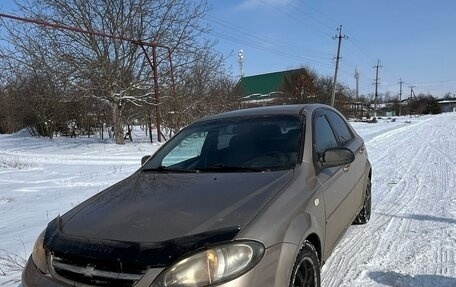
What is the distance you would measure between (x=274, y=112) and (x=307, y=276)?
1.79m

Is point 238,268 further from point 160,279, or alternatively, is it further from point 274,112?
point 274,112

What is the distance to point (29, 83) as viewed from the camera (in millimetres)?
18078

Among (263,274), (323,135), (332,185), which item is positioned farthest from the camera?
Result: (323,135)

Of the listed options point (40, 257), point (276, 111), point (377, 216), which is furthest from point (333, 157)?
point (377, 216)

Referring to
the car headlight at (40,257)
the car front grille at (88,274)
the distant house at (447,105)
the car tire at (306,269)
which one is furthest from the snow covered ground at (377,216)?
the distant house at (447,105)

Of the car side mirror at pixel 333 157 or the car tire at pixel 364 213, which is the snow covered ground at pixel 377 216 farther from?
the car side mirror at pixel 333 157

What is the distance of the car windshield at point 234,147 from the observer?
342cm

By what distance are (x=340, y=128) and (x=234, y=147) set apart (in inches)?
71.0

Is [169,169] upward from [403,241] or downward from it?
upward

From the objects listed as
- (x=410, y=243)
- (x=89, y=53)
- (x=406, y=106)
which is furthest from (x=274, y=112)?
(x=406, y=106)

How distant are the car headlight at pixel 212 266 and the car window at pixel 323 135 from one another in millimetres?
1685

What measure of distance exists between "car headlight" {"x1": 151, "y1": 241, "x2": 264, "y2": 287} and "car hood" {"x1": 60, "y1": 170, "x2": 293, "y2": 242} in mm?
161

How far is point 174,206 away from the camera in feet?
8.56

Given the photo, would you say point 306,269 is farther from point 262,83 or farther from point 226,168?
point 262,83
